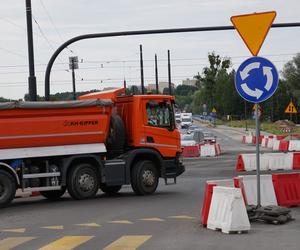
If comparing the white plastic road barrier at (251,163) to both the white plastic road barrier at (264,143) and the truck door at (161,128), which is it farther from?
the white plastic road barrier at (264,143)

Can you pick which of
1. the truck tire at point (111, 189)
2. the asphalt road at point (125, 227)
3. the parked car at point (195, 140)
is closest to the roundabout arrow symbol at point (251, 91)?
the asphalt road at point (125, 227)

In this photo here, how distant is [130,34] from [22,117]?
335 inches

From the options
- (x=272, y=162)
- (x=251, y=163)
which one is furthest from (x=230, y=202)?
(x=272, y=162)

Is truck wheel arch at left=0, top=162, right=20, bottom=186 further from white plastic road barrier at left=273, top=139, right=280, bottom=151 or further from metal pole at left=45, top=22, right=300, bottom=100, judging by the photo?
white plastic road barrier at left=273, top=139, right=280, bottom=151

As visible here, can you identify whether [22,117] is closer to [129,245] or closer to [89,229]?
[89,229]

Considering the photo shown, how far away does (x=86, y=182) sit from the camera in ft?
57.6

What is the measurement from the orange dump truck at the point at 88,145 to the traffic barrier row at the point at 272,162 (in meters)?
8.30

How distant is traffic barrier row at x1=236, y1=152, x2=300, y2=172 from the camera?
26922mm

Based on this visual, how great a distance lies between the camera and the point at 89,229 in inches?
465

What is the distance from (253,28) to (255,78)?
3.01 ft

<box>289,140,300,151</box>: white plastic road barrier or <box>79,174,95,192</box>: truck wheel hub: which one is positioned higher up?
<box>79,174,95,192</box>: truck wheel hub

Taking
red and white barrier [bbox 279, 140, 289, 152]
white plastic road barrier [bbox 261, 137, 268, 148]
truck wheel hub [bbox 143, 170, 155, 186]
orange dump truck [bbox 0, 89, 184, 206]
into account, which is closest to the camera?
orange dump truck [bbox 0, 89, 184, 206]

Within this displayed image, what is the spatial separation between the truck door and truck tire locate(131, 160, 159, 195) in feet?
1.94

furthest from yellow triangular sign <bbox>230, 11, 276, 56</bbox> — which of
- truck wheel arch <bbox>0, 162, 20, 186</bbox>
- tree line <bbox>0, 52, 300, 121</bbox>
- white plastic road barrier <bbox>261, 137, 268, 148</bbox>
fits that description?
tree line <bbox>0, 52, 300, 121</bbox>
